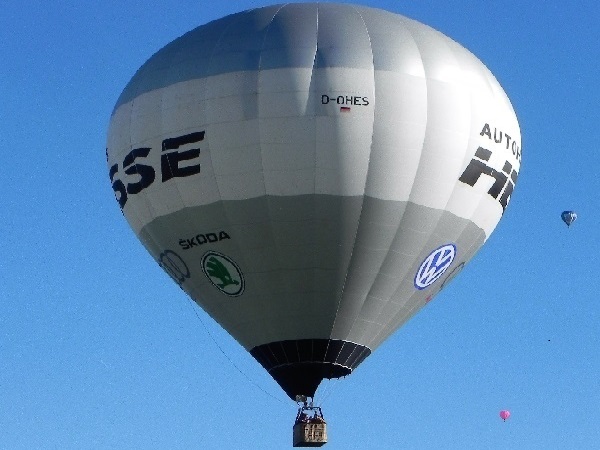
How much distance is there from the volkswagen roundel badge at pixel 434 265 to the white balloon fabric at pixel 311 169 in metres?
0.04

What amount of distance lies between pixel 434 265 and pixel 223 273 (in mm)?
4191

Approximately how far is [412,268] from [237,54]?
212 inches

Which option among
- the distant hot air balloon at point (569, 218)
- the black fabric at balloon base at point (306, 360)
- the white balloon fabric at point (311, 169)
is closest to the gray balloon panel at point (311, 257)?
the white balloon fabric at point (311, 169)

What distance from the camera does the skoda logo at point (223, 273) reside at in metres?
36.8

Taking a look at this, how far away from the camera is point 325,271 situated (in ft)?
120

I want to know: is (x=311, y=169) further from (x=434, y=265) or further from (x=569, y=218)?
(x=569, y=218)

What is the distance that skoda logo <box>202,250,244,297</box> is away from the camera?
36.8 metres

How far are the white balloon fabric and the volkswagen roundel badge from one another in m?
0.04

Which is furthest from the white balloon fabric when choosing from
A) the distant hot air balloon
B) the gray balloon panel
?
the distant hot air balloon

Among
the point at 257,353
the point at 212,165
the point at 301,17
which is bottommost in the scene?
the point at 257,353

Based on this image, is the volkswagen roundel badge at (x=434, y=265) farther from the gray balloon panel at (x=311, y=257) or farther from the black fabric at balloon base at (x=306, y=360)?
the black fabric at balloon base at (x=306, y=360)

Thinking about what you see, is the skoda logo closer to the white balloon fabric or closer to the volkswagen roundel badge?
the white balloon fabric

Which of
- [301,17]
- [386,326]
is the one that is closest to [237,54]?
[301,17]

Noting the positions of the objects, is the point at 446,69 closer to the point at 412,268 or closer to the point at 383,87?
the point at 383,87
